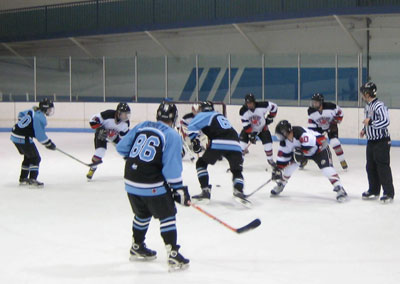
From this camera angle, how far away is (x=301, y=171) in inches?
375

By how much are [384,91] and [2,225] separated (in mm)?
9456

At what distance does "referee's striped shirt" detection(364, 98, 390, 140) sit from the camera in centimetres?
695

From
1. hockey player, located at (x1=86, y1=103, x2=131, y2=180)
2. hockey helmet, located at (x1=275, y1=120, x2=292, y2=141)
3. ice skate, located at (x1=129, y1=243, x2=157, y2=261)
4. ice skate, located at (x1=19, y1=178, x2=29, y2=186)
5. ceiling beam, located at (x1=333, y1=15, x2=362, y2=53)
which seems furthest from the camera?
ceiling beam, located at (x1=333, y1=15, x2=362, y2=53)

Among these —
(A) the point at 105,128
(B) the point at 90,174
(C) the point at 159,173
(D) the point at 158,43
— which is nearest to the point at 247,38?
(D) the point at 158,43

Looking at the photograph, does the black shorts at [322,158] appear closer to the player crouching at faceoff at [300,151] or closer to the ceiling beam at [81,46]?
the player crouching at faceoff at [300,151]

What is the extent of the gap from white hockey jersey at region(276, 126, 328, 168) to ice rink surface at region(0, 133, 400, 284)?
50 centimetres

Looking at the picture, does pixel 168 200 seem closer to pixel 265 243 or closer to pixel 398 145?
pixel 265 243

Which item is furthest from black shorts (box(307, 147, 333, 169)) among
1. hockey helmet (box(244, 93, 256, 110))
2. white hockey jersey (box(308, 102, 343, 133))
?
hockey helmet (box(244, 93, 256, 110))

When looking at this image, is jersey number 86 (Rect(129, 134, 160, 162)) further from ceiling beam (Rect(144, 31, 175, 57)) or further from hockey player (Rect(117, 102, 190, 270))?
ceiling beam (Rect(144, 31, 175, 57))

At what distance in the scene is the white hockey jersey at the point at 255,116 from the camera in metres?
9.90

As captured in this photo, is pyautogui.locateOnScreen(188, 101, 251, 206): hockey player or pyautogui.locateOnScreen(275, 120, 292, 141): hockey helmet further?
pyautogui.locateOnScreen(188, 101, 251, 206): hockey player

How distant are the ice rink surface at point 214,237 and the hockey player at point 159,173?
0.32m

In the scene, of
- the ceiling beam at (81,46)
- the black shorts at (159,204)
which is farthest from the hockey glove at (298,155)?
the ceiling beam at (81,46)

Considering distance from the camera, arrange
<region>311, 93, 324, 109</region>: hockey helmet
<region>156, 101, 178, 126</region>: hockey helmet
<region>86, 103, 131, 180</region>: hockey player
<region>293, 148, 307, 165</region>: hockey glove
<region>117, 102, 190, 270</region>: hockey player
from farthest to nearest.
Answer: <region>311, 93, 324, 109</region>: hockey helmet, <region>86, 103, 131, 180</region>: hockey player, <region>293, 148, 307, 165</region>: hockey glove, <region>156, 101, 178, 126</region>: hockey helmet, <region>117, 102, 190, 270</region>: hockey player
